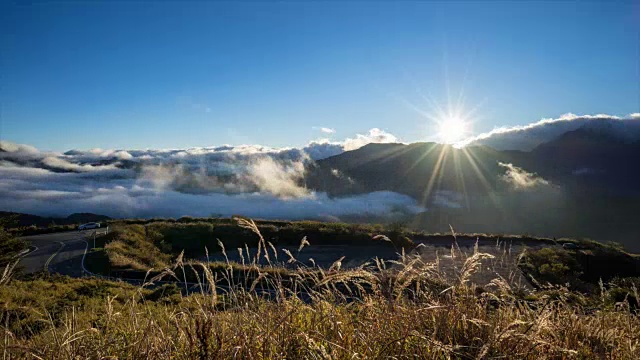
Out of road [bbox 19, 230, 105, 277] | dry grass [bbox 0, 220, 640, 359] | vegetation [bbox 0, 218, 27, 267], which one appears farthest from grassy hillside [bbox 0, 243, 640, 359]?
road [bbox 19, 230, 105, 277]

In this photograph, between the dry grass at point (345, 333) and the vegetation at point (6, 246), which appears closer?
the dry grass at point (345, 333)

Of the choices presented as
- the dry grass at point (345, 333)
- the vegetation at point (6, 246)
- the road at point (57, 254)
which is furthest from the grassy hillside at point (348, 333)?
the road at point (57, 254)

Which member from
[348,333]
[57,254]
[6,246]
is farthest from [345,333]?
[57,254]

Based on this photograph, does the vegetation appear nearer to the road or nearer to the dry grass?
the road

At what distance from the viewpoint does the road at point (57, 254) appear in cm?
2092

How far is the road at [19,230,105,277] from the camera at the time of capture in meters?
20.9

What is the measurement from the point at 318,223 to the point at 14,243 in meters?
21.3

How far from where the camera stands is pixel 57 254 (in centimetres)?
2555

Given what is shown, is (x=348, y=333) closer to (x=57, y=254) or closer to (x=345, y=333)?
(x=345, y=333)

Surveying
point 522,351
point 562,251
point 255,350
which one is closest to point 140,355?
point 255,350

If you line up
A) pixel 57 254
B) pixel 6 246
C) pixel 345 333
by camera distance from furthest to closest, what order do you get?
pixel 57 254 < pixel 6 246 < pixel 345 333

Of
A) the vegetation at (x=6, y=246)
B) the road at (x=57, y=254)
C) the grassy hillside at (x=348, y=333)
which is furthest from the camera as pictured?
the road at (x=57, y=254)

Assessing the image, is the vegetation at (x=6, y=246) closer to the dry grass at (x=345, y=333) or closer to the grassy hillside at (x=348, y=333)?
the grassy hillside at (x=348, y=333)

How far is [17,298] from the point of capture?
36.9ft
